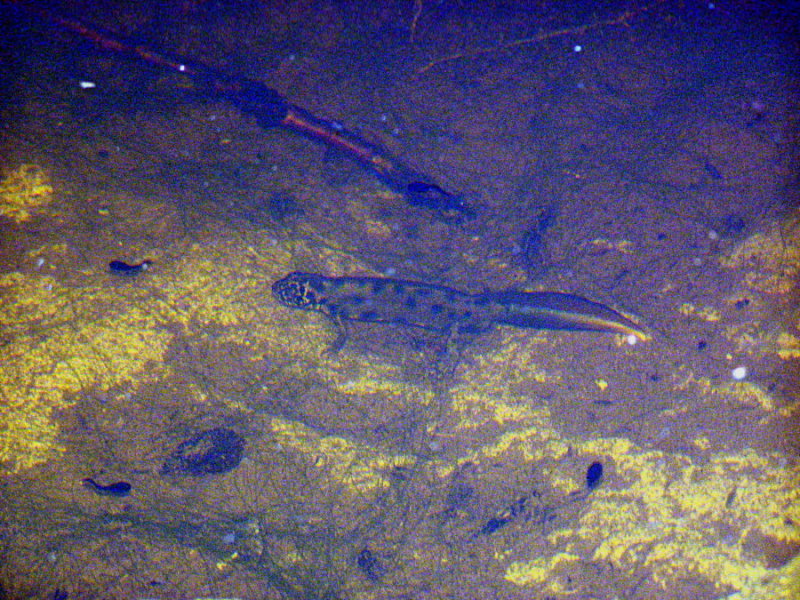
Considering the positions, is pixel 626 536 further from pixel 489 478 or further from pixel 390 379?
pixel 390 379

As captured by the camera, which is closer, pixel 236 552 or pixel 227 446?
pixel 236 552

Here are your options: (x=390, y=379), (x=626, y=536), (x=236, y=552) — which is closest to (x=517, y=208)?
(x=390, y=379)

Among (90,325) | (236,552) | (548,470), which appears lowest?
(236,552)

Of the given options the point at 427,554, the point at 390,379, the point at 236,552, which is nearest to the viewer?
the point at 236,552

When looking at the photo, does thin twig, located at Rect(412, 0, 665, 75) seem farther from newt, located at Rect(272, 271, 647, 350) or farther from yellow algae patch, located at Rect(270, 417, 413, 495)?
yellow algae patch, located at Rect(270, 417, 413, 495)

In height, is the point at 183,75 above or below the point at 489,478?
above

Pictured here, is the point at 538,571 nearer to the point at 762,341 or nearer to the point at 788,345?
the point at 762,341

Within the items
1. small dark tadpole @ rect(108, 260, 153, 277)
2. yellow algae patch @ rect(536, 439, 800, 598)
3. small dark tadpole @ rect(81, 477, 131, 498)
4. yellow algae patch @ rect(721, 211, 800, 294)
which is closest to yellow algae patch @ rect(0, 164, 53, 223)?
small dark tadpole @ rect(108, 260, 153, 277)
